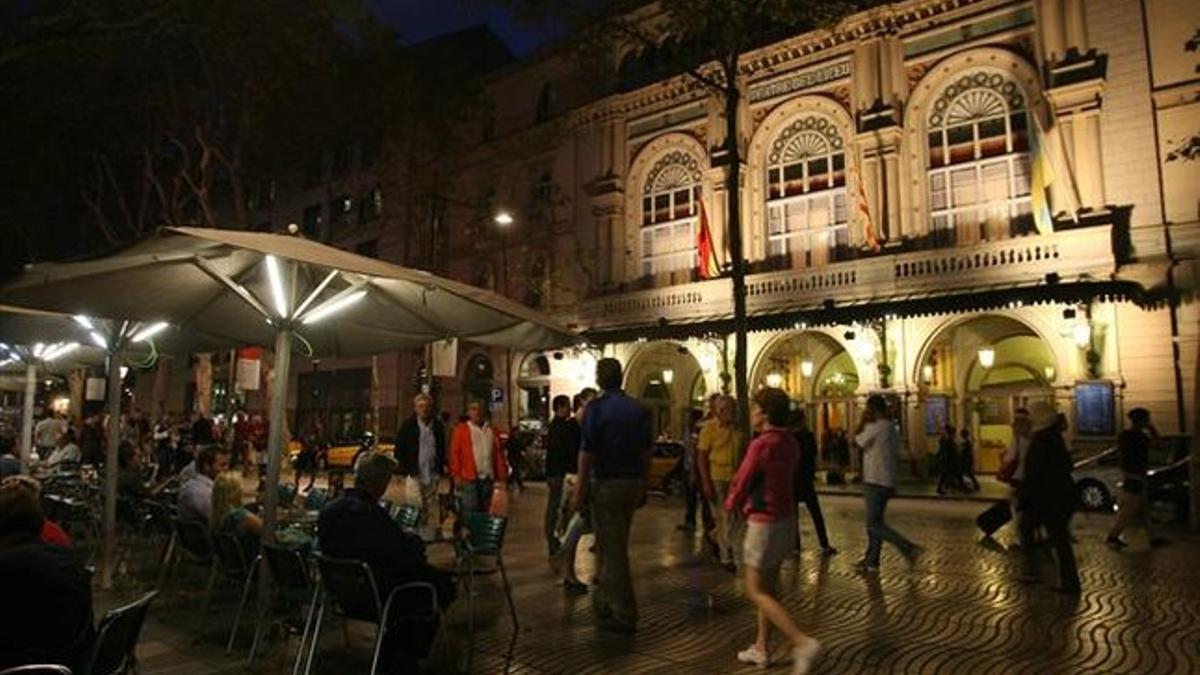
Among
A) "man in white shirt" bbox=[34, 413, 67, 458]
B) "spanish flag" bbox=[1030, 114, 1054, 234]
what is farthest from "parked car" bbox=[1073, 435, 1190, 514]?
"man in white shirt" bbox=[34, 413, 67, 458]

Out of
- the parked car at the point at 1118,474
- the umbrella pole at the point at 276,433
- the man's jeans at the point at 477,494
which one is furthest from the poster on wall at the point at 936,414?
the umbrella pole at the point at 276,433

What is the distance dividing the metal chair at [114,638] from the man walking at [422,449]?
6.71 m

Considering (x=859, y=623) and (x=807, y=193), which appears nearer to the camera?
(x=859, y=623)

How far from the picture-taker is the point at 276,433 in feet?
21.3

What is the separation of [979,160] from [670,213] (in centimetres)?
950

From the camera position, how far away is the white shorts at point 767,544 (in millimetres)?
5488

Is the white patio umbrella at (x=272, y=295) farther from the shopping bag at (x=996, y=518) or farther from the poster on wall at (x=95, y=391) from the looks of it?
the poster on wall at (x=95, y=391)

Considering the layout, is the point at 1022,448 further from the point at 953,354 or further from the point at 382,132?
the point at 382,132

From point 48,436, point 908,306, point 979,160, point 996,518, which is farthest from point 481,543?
point 979,160

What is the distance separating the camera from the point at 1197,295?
58.6 ft

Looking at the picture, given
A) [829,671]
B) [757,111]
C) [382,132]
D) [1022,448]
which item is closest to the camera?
[829,671]

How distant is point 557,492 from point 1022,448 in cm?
577

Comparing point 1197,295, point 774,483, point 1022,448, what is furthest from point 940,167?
point 774,483

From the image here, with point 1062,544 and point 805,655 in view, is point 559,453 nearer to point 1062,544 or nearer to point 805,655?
point 805,655
